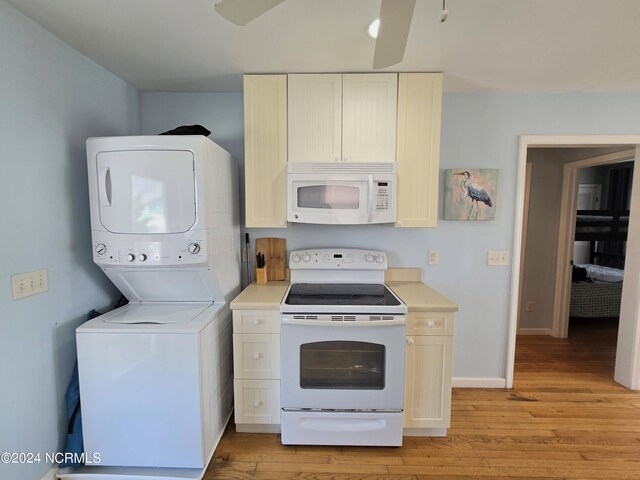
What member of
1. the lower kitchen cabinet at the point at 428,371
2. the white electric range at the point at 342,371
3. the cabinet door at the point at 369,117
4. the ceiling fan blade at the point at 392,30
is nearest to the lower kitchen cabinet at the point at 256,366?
the white electric range at the point at 342,371

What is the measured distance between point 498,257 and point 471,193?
1.85 ft

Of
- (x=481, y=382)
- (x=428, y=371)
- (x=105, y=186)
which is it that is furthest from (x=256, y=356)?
(x=481, y=382)

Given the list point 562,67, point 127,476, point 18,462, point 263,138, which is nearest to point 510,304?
point 562,67

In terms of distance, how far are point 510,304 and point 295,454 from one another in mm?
1943

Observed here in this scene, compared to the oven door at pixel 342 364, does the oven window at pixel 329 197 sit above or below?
above

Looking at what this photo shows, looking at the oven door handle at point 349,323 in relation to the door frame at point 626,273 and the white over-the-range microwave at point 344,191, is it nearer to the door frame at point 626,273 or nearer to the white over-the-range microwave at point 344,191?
the white over-the-range microwave at point 344,191

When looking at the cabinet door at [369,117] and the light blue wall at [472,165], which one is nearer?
the cabinet door at [369,117]

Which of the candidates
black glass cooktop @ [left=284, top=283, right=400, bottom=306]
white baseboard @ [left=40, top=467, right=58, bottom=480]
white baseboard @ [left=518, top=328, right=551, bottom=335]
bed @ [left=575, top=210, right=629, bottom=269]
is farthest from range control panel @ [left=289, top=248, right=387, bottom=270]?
bed @ [left=575, top=210, right=629, bottom=269]

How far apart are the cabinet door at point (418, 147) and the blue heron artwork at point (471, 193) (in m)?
0.33

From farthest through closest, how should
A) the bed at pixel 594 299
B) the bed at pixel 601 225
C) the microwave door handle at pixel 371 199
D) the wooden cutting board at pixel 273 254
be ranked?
the bed at pixel 601 225 < the bed at pixel 594 299 < the wooden cutting board at pixel 273 254 < the microwave door handle at pixel 371 199

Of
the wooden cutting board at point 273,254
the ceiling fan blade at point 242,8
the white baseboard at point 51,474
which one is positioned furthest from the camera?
the wooden cutting board at point 273,254

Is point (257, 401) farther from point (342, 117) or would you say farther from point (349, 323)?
point (342, 117)

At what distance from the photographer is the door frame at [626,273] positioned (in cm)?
232

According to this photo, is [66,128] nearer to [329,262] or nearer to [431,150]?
[329,262]
